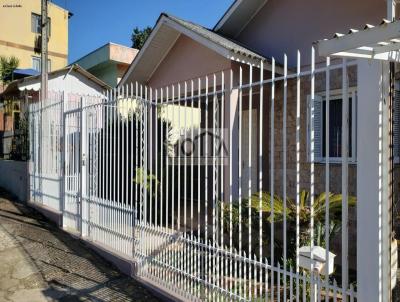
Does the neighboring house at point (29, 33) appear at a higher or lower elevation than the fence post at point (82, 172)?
higher

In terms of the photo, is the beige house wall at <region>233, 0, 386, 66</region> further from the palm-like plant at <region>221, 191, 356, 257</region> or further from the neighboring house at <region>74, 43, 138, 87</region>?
the neighboring house at <region>74, 43, 138, 87</region>

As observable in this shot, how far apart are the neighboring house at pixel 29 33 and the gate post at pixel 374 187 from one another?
99.8 feet

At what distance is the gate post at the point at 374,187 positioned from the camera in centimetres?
266

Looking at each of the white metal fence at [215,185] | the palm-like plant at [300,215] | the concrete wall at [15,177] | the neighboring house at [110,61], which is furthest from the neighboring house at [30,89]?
the palm-like plant at [300,215]

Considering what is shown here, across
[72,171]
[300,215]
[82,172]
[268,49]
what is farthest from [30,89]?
[300,215]

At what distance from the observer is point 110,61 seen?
19578 mm

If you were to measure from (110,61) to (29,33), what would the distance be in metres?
14.2

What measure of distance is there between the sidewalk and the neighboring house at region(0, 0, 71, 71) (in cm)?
2491

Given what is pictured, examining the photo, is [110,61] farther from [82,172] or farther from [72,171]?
[82,172]

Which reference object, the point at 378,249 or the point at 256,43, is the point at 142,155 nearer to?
the point at 378,249

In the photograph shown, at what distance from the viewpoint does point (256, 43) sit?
9195mm

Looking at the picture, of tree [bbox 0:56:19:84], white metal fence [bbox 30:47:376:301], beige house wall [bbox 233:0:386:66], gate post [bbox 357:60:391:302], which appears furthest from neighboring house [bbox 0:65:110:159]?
gate post [bbox 357:60:391:302]

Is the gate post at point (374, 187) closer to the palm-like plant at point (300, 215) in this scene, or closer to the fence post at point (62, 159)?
the palm-like plant at point (300, 215)

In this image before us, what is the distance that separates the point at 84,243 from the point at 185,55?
5.38 m
